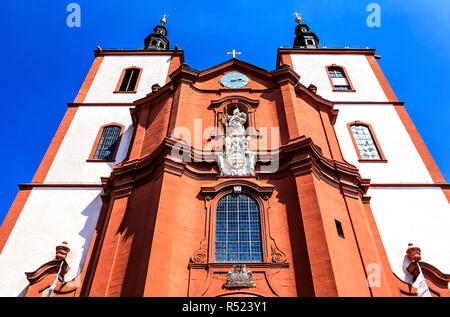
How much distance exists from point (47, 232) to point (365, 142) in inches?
653

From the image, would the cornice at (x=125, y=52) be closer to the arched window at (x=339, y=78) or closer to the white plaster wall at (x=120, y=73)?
the white plaster wall at (x=120, y=73)

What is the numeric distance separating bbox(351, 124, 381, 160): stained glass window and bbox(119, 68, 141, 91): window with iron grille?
567 inches

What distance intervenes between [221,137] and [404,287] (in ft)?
30.9

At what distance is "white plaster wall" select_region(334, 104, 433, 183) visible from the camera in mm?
19141

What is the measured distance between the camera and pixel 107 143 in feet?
69.4

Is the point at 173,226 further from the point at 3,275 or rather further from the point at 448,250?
the point at 448,250

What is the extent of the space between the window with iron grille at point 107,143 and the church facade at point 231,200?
9 centimetres

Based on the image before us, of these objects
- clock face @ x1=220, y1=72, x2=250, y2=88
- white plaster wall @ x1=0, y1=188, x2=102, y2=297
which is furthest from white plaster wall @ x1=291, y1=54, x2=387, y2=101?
white plaster wall @ x1=0, y1=188, x2=102, y2=297

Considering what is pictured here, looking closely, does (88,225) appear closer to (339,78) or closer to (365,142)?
(365,142)

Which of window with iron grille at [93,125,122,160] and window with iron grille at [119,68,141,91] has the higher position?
window with iron grille at [119,68,141,91]

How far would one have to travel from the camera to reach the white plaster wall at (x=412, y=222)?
51.7ft

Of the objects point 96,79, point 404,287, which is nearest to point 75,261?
point 404,287

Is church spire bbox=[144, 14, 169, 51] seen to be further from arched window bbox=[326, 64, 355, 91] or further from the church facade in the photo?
arched window bbox=[326, 64, 355, 91]

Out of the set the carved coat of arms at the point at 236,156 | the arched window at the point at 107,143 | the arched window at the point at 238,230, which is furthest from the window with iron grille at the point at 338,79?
the arched window at the point at 107,143
